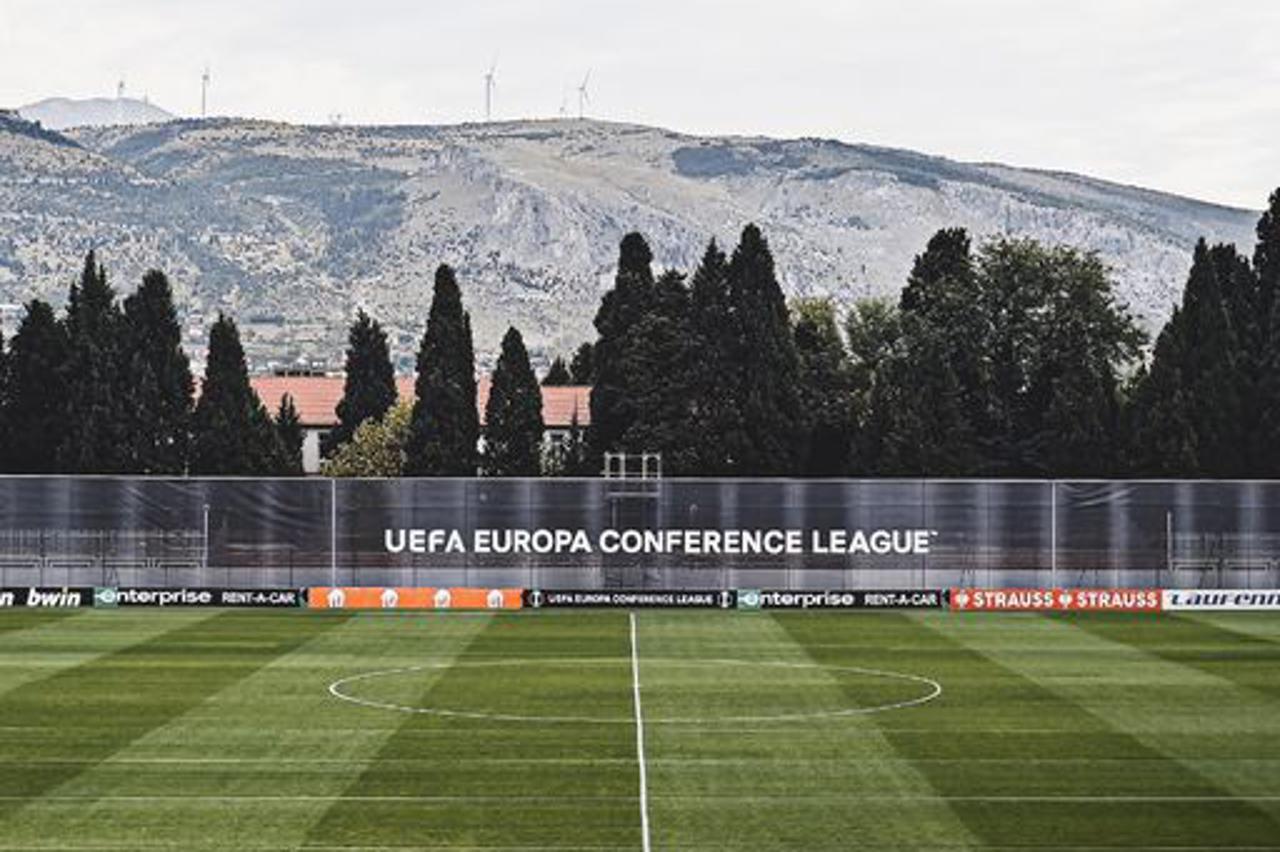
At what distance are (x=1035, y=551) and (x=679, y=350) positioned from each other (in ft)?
134

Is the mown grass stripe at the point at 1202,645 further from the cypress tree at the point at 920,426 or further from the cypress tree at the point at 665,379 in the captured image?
the cypress tree at the point at 665,379

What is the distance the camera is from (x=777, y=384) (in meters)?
106

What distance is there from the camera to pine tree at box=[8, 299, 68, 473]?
114938 mm

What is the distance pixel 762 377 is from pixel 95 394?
105 ft

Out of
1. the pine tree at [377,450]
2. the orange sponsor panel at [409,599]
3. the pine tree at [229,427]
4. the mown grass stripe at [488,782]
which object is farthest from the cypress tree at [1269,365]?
the mown grass stripe at [488,782]

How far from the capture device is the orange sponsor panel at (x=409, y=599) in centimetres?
7256

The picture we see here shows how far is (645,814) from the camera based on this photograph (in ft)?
104

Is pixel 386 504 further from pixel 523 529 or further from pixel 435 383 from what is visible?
pixel 435 383

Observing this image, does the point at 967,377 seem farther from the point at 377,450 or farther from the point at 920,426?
the point at 377,450

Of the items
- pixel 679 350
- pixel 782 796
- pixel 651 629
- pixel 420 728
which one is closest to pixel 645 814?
pixel 782 796

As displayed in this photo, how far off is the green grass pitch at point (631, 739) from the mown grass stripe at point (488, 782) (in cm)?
8

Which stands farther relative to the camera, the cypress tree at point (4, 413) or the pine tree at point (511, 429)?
the pine tree at point (511, 429)

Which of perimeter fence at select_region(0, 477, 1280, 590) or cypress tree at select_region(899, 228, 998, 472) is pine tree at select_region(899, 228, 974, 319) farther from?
perimeter fence at select_region(0, 477, 1280, 590)

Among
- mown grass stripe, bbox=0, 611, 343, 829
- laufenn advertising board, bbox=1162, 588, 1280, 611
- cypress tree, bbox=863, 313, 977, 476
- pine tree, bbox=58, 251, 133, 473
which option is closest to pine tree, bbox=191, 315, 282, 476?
pine tree, bbox=58, 251, 133, 473
